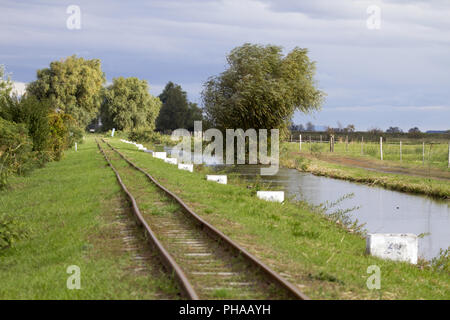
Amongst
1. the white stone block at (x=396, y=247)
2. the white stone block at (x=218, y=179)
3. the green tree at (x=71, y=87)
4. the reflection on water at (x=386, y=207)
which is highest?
the green tree at (x=71, y=87)

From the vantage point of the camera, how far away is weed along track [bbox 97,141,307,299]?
6766 millimetres

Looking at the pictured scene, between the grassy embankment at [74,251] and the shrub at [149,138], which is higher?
the shrub at [149,138]

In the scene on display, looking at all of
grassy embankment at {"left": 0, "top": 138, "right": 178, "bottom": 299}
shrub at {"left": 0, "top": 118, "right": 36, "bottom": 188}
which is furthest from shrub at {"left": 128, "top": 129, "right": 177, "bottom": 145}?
grassy embankment at {"left": 0, "top": 138, "right": 178, "bottom": 299}

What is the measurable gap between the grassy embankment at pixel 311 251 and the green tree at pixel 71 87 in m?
67.3

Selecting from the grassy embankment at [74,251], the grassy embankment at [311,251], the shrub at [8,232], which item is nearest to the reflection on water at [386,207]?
the grassy embankment at [311,251]

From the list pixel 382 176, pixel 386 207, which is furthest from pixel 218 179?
pixel 382 176

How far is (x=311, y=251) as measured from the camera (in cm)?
997

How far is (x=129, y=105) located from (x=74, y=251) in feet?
259

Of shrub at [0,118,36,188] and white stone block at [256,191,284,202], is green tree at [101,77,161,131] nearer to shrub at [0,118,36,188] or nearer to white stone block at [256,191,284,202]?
shrub at [0,118,36,188]

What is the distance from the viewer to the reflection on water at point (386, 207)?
16.1 metres

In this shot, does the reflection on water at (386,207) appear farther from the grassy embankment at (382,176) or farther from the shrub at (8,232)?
the shrub at (8,232)

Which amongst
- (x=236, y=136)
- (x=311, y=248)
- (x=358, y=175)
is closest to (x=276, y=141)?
(x=236, y=136)
